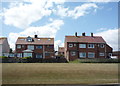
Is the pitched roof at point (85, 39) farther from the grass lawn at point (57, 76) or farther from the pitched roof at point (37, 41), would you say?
the grass lawn at point (57, 76)

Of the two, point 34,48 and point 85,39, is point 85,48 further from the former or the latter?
point 34,48

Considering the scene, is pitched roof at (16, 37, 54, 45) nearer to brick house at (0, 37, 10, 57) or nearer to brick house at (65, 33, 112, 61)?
brick house at (0, 37, 10, 57)

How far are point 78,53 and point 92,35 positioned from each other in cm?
781

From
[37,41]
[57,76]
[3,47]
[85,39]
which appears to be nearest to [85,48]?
[85,39]

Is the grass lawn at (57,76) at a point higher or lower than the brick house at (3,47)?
lower

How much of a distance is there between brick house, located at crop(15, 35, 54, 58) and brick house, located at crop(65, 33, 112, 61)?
16.1 ft

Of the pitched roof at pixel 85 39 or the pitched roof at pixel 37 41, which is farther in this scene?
the pitched roof at pixel 37 41

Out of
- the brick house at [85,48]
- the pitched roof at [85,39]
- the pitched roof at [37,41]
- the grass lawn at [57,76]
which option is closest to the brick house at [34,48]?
the pitched roof at [37,41]

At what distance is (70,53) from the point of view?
4962cm

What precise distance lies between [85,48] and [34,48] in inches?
562

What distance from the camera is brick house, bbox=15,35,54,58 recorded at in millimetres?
51469

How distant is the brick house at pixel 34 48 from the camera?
51469 mm

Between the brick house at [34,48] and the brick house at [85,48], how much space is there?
489 cm

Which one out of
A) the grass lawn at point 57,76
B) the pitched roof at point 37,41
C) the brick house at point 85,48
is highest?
the pitched roof at point 37,41
